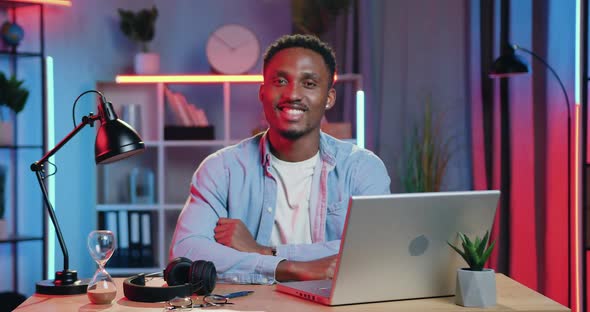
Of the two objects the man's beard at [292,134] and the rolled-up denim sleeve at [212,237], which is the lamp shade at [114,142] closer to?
the rolled-up denim sleeve at [212,237]

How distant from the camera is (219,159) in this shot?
2.75 m

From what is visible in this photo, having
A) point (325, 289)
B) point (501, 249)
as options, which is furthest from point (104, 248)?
point (501, 249)

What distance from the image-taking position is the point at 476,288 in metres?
1.96

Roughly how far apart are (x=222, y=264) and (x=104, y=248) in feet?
1.41

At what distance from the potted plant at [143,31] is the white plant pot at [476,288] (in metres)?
3.42

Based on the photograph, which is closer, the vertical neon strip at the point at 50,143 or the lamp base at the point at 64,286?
the lamp base at the point at 64,286

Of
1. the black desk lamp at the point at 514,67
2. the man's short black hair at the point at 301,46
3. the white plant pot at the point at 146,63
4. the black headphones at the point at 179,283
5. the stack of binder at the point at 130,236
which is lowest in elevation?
the stack of binder at the point at 130,236

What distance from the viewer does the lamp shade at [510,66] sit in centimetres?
396

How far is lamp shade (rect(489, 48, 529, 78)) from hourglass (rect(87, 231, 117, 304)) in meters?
2.49

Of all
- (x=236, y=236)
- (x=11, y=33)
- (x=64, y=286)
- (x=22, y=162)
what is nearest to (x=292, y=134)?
(x=236, y=236)

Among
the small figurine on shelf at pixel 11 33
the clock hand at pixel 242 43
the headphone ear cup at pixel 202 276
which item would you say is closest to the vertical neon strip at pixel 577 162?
the clock hand at pixel 242 43

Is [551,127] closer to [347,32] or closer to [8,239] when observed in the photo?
[347,32]

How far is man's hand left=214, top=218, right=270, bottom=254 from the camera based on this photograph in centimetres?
253

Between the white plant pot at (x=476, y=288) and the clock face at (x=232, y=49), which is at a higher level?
the clock face at (x=232, y=49)
